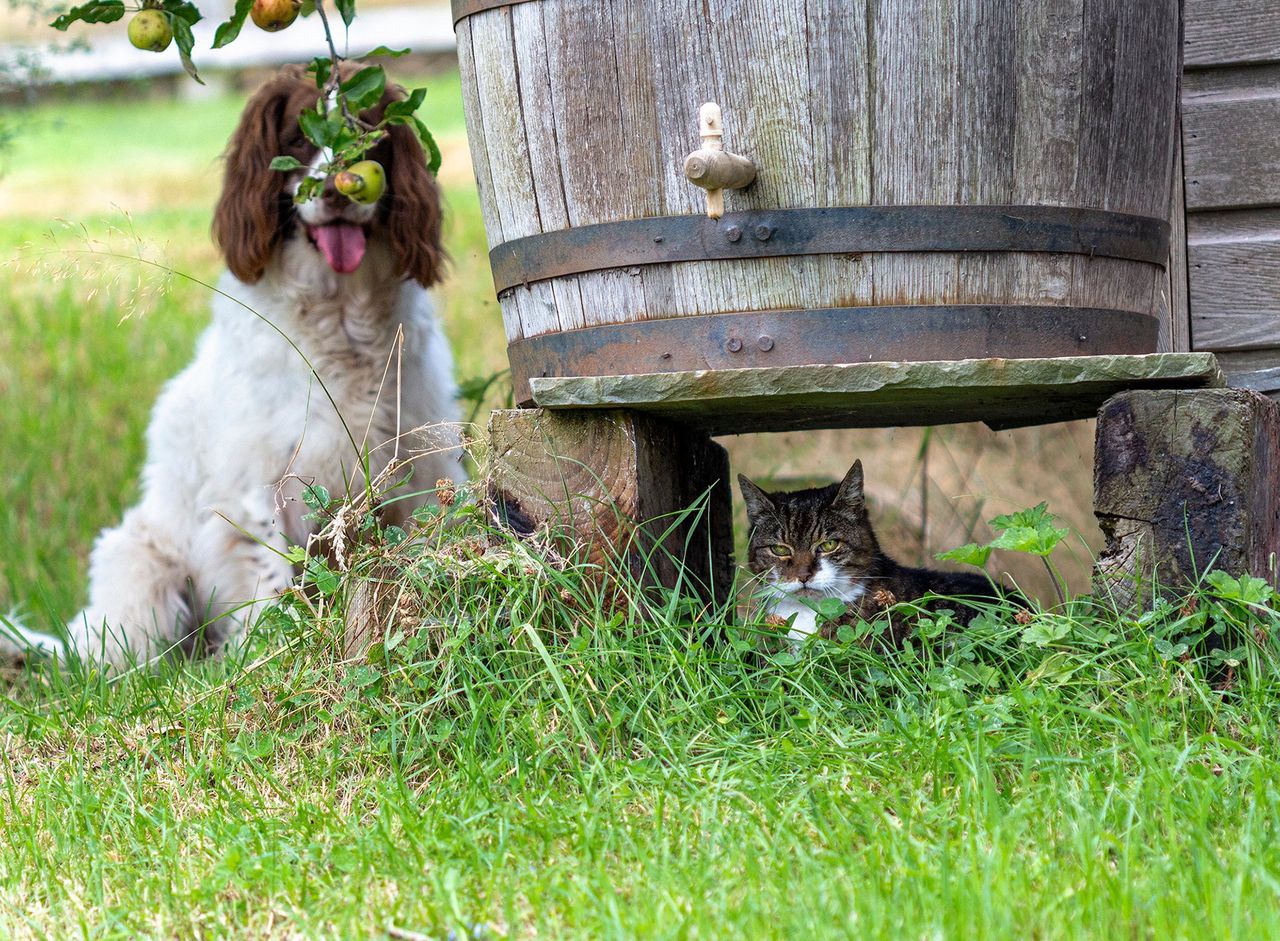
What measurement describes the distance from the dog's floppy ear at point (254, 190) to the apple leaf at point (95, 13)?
1.17 meters

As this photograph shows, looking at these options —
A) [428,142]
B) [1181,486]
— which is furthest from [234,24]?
[1181,486]

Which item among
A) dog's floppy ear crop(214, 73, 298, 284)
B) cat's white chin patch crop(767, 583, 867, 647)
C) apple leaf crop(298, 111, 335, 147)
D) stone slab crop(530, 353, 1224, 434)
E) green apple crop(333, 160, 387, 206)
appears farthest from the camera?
dog's floppy ear crop(214, 73, 298, 284)

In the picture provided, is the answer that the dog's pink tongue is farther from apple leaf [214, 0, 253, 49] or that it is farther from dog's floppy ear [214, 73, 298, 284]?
apple leaf [214, 0, 253, 49]

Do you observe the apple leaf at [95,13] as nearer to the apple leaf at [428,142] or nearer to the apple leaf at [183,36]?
the apple leaf at [183,36]

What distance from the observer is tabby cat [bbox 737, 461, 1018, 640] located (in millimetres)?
3057

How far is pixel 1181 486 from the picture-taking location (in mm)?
2453

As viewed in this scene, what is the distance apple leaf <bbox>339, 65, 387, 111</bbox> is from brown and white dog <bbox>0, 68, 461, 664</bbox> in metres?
0.92

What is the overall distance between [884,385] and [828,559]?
2.75 ft

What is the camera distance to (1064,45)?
2.42 meters

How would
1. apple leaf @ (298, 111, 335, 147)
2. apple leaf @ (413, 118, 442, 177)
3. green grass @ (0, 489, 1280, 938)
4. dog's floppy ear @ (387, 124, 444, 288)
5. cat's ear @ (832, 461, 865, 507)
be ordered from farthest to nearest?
dog's floppy ear @ (387, 124, 444, 288) → cat's ear @ (832, 461, 865, 507) → apple leaf @ (413, 118, 442, 177) → apple leaf @ (298, 111, 335, 147) → green grass @ (0, 489, 1280, 938)

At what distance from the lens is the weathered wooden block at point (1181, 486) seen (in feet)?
7.94

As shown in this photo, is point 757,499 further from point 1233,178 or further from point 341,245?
point 1233,178

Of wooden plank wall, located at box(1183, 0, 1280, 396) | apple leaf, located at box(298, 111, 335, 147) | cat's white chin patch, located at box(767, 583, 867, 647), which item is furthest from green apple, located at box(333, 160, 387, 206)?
wooden plank wall, located at box(1183, 0, 1280, 396)

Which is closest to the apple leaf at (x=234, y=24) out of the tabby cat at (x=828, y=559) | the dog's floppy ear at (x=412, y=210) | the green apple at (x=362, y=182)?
the green apple at (x=362, y=182)
